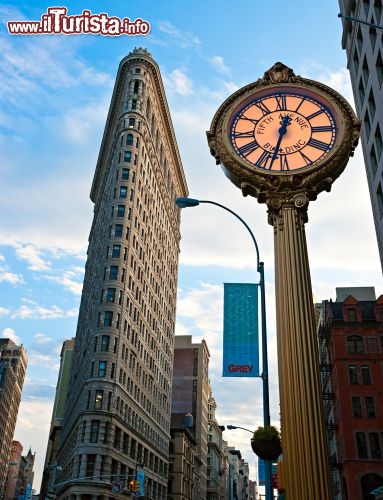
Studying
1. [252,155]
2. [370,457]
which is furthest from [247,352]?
[370,457]

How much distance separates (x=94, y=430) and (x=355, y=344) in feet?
106

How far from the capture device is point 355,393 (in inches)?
2085

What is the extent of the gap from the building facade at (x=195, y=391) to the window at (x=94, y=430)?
64312 mm

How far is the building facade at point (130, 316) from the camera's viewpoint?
63.1 m

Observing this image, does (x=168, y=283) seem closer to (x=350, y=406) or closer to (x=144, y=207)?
(x=144, y=207)

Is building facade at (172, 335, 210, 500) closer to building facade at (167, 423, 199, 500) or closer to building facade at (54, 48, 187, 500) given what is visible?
building facade at (167, 423, 199, 500)

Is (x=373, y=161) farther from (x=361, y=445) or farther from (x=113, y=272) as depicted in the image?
(x=113, y=272)

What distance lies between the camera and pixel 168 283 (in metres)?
104

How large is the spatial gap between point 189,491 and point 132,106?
7816cm

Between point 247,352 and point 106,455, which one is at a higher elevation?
point 106,455

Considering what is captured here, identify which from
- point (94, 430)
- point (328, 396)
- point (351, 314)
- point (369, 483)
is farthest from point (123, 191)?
point (369, 483)

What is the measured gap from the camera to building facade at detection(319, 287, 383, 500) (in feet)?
162

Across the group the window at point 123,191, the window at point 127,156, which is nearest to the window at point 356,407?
the window at point 123,191

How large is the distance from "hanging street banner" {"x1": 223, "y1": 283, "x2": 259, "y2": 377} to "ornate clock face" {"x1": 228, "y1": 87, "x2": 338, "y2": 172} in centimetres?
338
